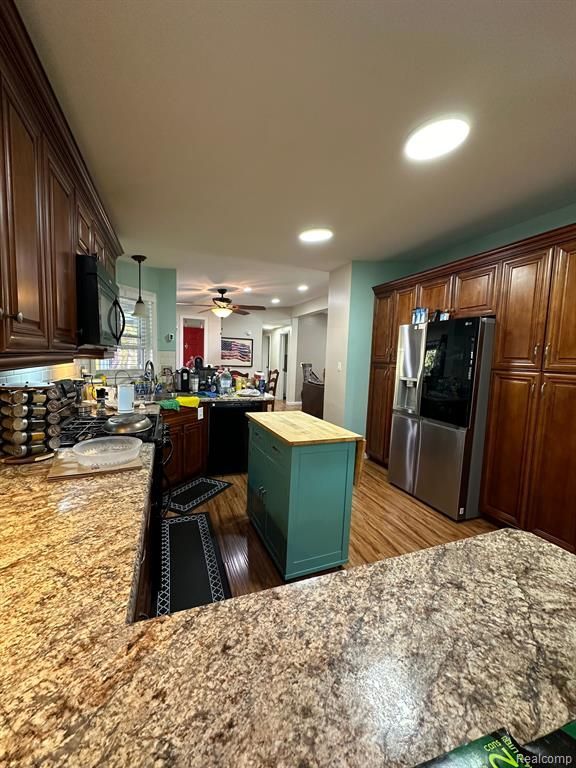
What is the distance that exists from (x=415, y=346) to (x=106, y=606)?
3167mm

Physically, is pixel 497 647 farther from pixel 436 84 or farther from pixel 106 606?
pixel 436 84

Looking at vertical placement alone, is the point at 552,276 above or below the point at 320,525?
above

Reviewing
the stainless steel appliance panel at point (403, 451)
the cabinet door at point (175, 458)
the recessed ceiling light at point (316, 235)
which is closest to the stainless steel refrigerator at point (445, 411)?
the stainless steel appliance panel at point (403, 451)

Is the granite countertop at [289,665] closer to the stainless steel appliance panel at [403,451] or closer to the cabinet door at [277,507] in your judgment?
the cabinet door at [277,507]

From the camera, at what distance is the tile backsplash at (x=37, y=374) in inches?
70.9

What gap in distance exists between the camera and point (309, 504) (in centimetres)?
198

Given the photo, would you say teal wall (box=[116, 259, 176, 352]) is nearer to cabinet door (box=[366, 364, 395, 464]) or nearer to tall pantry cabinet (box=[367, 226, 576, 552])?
cabinet door (box=[366, 364, 395, 464])

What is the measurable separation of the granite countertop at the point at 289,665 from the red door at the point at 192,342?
7898 millimetres

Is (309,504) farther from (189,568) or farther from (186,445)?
(186,445)

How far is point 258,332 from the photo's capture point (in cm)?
929

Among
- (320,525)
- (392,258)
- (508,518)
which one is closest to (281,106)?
(320,525)

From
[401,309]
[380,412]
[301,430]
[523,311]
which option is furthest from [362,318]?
[301,430]

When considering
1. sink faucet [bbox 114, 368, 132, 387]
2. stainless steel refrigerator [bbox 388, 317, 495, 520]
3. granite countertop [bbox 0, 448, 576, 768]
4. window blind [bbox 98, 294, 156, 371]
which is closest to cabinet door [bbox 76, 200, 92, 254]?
granite countertop [bbox 0, 448, 576, 768]

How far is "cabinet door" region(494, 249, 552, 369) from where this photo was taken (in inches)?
93.4
